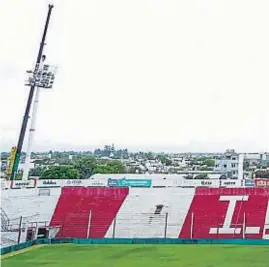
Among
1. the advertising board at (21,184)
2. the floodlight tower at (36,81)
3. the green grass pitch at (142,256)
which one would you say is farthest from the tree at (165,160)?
the green grass pitch at (142,256)

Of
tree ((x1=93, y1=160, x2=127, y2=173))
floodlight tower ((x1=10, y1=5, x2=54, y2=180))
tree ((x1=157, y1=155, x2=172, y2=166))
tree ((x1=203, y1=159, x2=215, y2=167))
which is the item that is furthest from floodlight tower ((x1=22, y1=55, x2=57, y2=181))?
tree ((x1=203, y1=159, x2=215, y2=167))

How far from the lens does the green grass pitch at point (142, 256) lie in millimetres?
11633

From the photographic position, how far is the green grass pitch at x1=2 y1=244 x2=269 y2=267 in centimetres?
1163

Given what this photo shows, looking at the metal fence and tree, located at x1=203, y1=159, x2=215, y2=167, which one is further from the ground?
tree, located at x1=203, y1=159, x2=215, y2=167

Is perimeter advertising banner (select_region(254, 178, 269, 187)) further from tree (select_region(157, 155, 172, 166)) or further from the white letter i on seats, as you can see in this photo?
tree (select_region(157, 155, 172, 166))

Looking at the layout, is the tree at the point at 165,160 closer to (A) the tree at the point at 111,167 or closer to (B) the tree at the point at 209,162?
(B) the tree at the point at 209,162

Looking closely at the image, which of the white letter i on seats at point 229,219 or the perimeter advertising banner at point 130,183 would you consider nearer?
the white letter i on seats at point 229,219

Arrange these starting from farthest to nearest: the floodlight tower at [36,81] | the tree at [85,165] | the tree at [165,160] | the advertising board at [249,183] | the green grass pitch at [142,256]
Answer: the tree at [165,160] < the tree at [85,165] < the advertising board at [249,183] < the floodlight tower at [36,81] < the green grass pitch at [142,256]

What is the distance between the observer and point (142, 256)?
12797 millimetres

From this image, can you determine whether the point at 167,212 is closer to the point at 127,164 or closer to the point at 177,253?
the point at 177,253

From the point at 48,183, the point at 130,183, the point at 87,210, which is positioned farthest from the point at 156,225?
the point at 48,183

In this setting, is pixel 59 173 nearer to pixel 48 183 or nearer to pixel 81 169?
pixel 81 169

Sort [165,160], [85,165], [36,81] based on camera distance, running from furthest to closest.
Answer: [165,160]
[85,165]
[36,81]

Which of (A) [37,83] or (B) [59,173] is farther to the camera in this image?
(B) [59,173]
